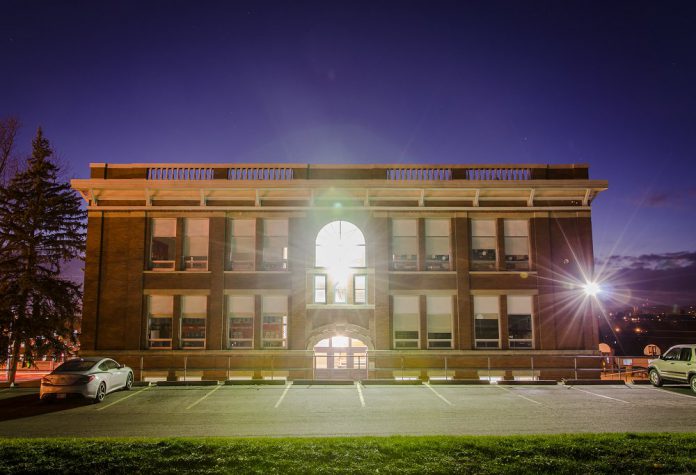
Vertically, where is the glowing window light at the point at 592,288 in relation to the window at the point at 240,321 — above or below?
above

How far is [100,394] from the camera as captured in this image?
19.1 meters

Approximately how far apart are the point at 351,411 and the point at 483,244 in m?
12.9

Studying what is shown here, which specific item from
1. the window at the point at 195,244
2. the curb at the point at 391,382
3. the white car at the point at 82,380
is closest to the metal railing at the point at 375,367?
the curb at the point at 391,382

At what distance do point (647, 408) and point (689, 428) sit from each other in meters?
2.91

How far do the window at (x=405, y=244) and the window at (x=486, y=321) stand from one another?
11.5 feet

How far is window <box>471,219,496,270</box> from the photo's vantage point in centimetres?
2677

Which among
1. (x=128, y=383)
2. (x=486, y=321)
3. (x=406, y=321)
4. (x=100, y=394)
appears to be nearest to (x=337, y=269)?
(x=406, y=321)

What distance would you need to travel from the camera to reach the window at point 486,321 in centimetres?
2611

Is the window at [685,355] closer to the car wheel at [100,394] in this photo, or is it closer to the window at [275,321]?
the window at [275,321]

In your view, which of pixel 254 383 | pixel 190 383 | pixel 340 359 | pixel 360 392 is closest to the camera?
pixel 360 392

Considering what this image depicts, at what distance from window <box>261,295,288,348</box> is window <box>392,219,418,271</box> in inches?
219

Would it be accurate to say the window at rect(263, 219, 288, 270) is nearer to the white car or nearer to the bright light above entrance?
the bright light above entrance

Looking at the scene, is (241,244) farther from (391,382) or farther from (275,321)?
(391,382)

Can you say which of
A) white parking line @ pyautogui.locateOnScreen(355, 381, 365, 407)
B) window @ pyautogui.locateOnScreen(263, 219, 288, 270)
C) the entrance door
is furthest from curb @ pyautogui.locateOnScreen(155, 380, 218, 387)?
window @ pyautogui.locateOnScreen(263, 219, 288, 270)
